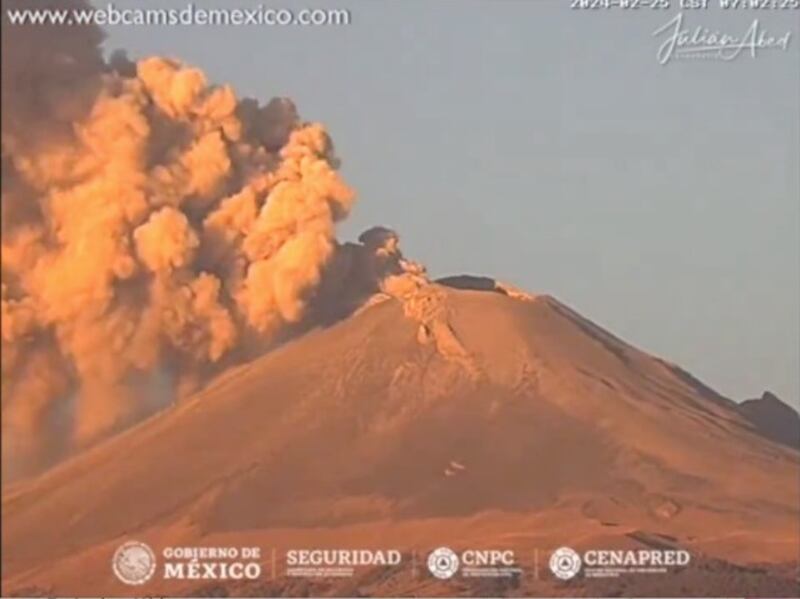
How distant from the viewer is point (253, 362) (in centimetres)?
409

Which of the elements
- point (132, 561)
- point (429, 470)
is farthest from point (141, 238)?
point (429, 470)

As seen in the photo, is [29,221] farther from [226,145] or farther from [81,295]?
[226,145]

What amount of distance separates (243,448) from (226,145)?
85cm

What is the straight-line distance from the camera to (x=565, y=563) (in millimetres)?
4094

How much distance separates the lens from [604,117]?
417 cm

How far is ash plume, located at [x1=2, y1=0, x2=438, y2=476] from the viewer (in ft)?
13.1

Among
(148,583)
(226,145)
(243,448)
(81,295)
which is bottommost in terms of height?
(148,583)

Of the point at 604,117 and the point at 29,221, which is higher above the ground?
the point at 604,117

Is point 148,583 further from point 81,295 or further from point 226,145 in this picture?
point 226,145

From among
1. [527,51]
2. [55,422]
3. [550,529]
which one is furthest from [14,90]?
[550,529]
